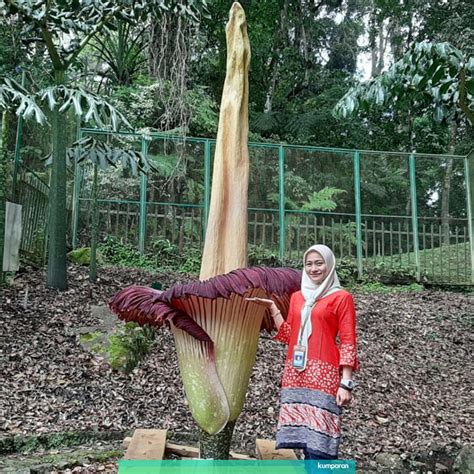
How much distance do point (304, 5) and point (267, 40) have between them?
5.96 feet

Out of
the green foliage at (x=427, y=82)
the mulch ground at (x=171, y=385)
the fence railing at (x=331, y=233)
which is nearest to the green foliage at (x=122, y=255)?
the fence railing at (x=331, y=233)

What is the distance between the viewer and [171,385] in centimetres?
395

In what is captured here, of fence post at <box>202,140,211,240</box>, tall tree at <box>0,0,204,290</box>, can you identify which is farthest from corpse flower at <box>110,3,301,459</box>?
fence post at <box>202,140,211,240</box>

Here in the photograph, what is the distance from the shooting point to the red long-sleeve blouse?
74.0 inches

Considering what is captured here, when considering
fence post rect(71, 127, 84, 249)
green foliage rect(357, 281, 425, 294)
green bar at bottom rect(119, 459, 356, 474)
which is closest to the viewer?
green bar at bottom rect(119, 459, 356, 474)

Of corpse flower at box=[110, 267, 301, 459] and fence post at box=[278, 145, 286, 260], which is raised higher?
fence post at box=[278, 145, 286, 260]

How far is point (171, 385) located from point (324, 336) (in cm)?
232

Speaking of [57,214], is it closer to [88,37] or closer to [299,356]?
[88,37]

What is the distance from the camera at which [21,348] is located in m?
4.12

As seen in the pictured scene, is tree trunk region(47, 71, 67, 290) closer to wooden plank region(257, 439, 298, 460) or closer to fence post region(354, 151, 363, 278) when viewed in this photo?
wooden plank region(257, 439, 298, 460)

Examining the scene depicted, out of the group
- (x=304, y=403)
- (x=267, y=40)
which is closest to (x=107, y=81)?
(x=267, y=40)

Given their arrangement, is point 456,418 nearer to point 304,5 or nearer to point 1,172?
point 1,172

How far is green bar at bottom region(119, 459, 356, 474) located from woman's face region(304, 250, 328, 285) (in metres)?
0.69

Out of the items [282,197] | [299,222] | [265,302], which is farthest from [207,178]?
[265,302]
